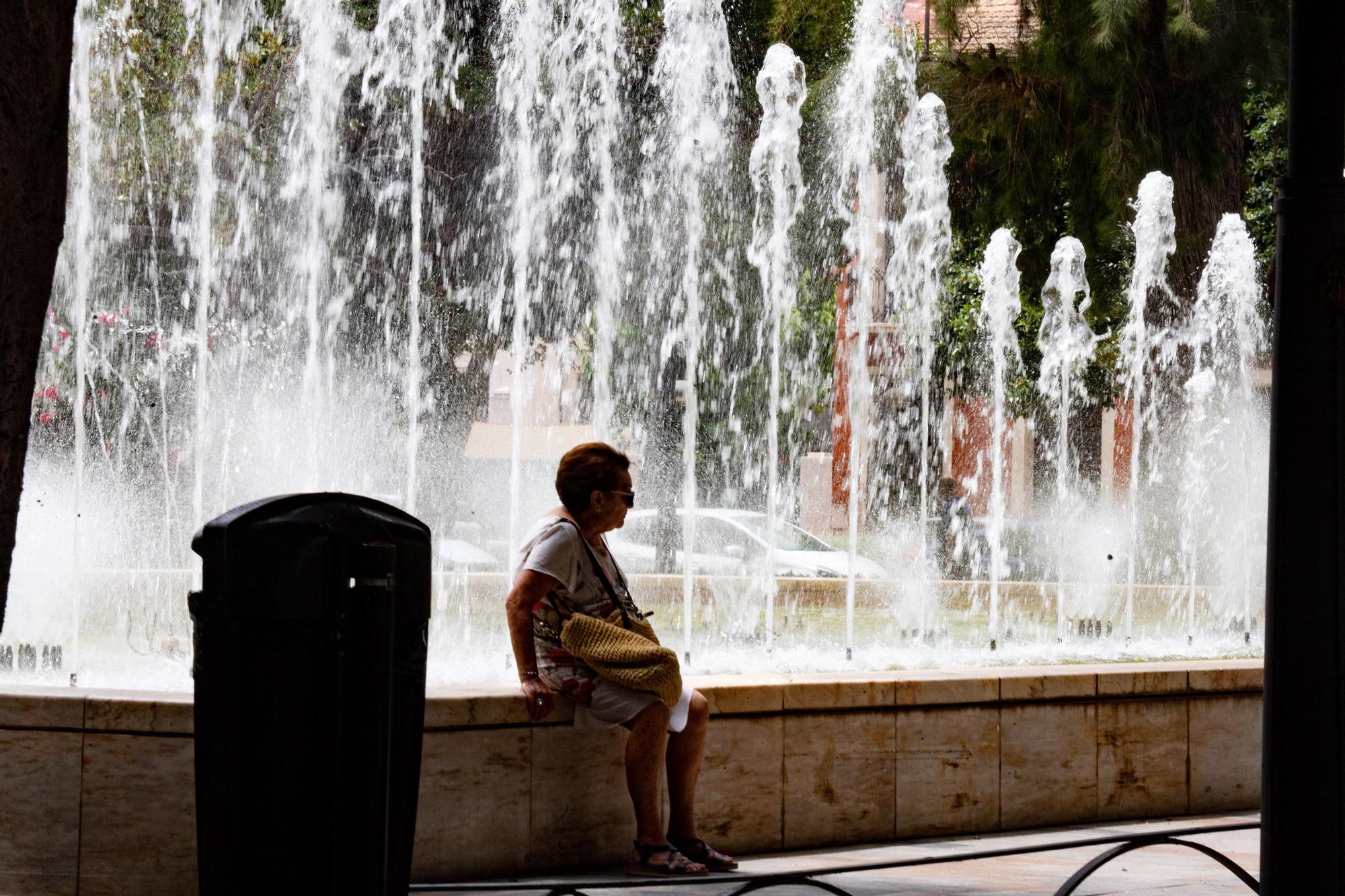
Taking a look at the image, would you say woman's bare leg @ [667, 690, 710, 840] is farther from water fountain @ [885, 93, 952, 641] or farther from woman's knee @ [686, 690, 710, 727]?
water fountain @ [885, 93, 952, 641]

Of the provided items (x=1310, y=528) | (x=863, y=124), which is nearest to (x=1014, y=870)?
(x=1310, y=528)

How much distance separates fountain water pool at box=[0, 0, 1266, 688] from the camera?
14.7 meters

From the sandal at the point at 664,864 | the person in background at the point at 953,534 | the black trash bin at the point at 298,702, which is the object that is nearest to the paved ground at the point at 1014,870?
the sandal at the point at 664,864

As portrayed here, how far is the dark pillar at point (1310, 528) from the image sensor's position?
340cm

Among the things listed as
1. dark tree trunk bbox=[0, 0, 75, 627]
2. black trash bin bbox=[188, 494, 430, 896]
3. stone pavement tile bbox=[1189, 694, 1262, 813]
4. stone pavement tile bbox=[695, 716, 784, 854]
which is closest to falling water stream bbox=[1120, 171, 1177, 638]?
stone pavement tile bbox=[1189, 694, 1262, 813]

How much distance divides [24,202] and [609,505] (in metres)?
2.26

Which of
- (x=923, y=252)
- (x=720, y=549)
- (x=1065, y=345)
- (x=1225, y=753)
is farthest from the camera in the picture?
(x=923, y=252)

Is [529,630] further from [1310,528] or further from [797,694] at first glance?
[1310,528]

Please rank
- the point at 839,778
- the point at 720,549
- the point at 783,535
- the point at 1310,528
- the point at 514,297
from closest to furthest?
1. the point at 1310,528
2. the point at 839,778
3. the point at 720,549
4. the point at 783,535
5. the point at 514,297

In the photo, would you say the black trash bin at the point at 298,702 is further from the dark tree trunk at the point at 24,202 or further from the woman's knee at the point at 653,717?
the woman's knee at the point at 653,717

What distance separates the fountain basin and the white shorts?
5.3 inches

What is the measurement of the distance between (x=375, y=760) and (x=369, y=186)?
52.2 ft

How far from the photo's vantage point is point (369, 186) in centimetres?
1853

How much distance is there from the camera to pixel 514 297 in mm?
21062
